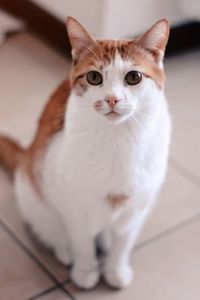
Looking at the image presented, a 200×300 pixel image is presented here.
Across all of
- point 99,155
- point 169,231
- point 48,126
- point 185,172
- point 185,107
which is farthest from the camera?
point 185,107

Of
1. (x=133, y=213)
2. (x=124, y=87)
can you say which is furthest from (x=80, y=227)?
(x=124, y=87)

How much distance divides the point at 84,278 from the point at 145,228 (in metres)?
0.27

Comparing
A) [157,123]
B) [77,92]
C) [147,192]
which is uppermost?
[77,92]

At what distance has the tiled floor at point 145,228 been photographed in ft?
4.61

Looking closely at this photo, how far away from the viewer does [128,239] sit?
1.38 meters

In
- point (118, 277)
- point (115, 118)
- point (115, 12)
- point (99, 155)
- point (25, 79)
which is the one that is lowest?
point (118, 277)

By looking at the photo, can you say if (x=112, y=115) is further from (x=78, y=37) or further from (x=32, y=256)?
(x=32, y=256)

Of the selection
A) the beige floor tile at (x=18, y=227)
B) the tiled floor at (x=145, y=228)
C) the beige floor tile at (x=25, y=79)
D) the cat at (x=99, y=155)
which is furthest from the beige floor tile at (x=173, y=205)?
the beige floor tile at (x=25, y=79)

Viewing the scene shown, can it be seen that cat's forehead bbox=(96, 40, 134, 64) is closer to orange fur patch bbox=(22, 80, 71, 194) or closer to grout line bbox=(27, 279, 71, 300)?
orange fur patch bbox=(22, 80, 71, 194)

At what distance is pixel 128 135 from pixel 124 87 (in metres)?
0.14

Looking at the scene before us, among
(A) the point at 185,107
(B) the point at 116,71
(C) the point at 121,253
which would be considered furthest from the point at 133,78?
(A) the point at 185,107

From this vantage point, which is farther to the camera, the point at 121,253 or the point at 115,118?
the point at 121,253

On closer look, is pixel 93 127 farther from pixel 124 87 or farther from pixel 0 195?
pixel 0 195

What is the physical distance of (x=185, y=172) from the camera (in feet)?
5.93
